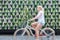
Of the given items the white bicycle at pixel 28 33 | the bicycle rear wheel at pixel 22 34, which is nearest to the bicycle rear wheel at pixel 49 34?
the white bicycle at pixel 28 33

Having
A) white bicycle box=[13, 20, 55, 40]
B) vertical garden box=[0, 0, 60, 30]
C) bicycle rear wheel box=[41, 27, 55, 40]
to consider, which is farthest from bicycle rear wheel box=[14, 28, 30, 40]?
vertical garden box=[0, 0, 60, 30]

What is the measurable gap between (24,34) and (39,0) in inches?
226

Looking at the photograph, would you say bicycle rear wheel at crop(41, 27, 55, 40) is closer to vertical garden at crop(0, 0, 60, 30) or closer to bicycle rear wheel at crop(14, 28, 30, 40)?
bicycle rear wheel at crop(14, 28, 30, 40)

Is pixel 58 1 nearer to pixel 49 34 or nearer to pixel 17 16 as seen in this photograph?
pixel 17 16

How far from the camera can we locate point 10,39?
1527 cm

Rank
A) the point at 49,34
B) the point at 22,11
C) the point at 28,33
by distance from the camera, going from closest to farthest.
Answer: the point at 28,33 < the point at 49,34 < the point at 22,11

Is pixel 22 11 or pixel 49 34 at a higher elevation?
pixel 22 11

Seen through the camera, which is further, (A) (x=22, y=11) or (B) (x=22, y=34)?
(A) (x=22, y=11)

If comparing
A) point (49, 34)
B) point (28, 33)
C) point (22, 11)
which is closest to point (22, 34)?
point (28, 33)

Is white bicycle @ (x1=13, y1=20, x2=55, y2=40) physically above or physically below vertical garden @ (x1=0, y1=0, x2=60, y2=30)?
below

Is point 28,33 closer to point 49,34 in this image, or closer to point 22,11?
point 49,34

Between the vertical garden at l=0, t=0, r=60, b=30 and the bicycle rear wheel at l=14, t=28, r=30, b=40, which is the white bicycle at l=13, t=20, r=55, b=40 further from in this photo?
the vertical garden at l=0, t=0, r=60, b=30

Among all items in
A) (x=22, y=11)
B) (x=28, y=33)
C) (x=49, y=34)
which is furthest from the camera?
(x=22, y=11)

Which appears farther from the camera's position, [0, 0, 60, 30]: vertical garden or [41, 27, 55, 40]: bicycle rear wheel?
[0, 0, 60, 30]: vertical garden
